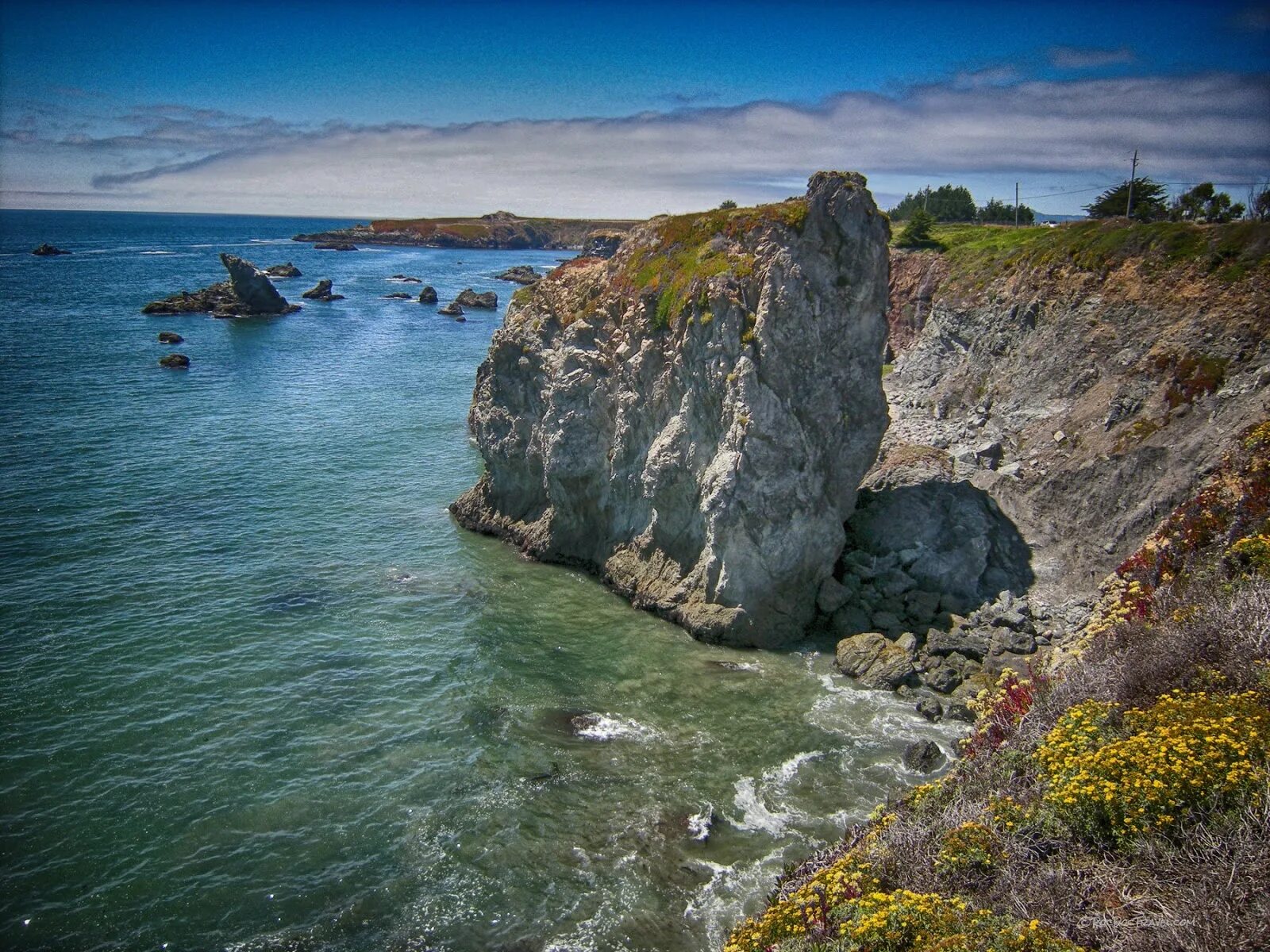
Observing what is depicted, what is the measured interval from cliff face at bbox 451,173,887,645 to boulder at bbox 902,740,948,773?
8.58 metres

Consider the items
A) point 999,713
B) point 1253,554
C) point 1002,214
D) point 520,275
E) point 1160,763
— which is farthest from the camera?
point 520,275

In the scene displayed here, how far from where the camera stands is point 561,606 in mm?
35625

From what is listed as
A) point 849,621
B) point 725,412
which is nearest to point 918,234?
point 725,412

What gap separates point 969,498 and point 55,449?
56.3 m

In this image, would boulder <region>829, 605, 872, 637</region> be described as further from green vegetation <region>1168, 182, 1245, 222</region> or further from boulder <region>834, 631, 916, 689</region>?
green vegetation <region>1168, 182, 1245, 222</region>

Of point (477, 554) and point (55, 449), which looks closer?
point (477, 554)

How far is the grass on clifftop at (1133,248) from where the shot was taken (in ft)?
119

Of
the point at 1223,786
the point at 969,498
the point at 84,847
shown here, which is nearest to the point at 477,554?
the point at 84,847

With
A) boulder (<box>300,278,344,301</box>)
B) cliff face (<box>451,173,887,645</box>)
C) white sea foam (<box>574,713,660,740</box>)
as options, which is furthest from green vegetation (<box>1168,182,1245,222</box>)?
boulder (<box>300,278,344,301</box>)

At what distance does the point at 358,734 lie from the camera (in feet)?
85.5

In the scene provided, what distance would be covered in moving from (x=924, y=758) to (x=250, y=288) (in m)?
115

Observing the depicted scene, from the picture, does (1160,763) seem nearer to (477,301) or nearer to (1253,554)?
(1253,554)

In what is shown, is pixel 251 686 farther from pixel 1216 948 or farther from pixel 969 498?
pixel 969 498

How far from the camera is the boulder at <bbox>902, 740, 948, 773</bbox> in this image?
79.9 feet
